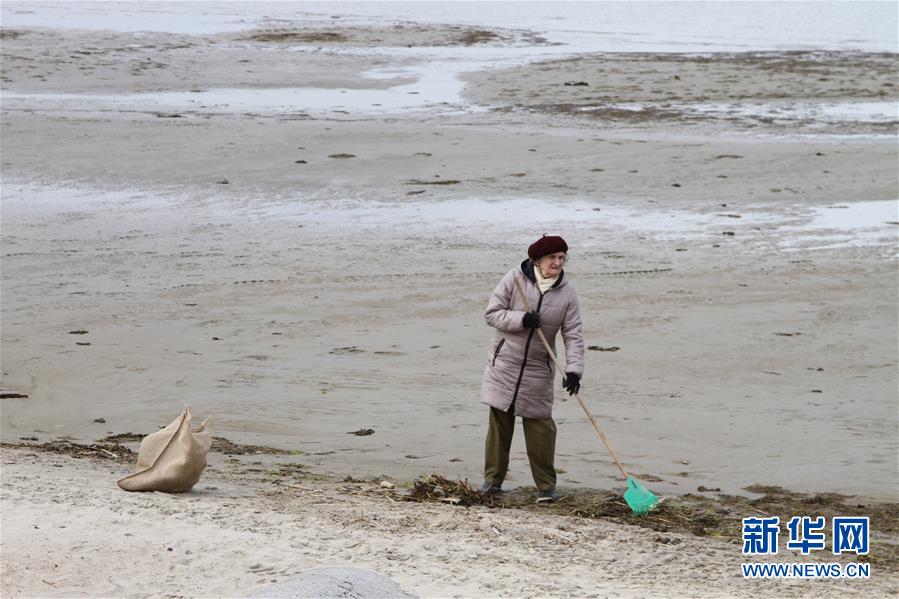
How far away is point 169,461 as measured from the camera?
21.6 feet

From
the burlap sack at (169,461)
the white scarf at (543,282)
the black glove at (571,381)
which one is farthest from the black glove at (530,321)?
the burlap sack at (169,461)

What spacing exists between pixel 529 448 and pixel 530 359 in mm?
519

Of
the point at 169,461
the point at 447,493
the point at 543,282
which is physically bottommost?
the point at 447,493

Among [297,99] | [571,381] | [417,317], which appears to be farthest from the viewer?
[297,99]

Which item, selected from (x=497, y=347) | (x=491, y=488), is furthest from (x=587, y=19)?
(x=491, y=488)

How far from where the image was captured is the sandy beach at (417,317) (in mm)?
5984

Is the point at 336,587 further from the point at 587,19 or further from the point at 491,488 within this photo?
the point at 587,19

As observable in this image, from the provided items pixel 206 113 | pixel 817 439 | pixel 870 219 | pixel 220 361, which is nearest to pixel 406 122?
pixel 206 113

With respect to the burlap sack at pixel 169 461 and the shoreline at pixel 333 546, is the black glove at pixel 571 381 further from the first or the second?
the burlap sack at pixel 169 461

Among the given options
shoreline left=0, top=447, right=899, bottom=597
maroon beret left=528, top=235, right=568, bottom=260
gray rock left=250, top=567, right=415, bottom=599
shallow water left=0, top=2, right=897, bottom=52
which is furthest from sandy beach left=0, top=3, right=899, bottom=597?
shallow water left=0, top=2, right=897, bottom=52

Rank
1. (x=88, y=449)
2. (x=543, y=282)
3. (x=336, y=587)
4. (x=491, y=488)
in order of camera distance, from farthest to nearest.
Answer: (x=88, y=449), (x=491, y=488), (x=543, y=282), (x=336, y=587)

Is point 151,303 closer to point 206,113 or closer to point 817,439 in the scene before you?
point 817,439

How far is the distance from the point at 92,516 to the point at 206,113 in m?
16.2

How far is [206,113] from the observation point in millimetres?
21406
